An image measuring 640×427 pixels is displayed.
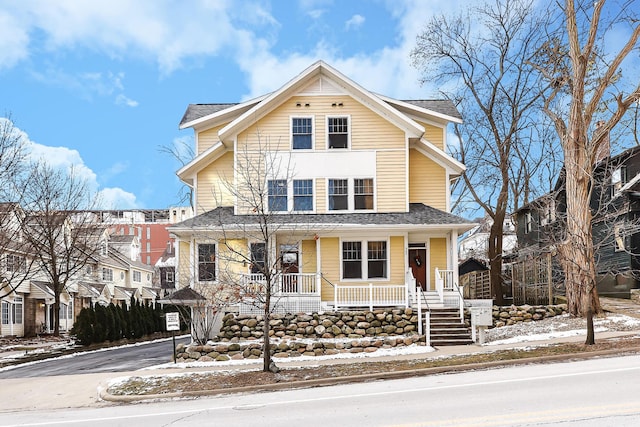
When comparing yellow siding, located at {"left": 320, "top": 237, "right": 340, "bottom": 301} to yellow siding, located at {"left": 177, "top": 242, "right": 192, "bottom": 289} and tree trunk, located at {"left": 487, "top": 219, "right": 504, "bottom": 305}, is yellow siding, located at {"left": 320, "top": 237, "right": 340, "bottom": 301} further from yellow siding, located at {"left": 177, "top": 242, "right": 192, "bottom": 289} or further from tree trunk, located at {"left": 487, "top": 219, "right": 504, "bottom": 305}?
tree trunk, located at {"left": 487, "top": 219, "right": 504, "bottom": 305}

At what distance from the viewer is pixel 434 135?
89.9ft

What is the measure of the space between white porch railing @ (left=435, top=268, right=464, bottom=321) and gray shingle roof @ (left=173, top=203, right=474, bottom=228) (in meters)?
1.91

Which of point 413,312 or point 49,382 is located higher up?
point 413,312

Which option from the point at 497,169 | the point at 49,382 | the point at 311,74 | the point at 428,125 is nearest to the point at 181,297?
the point at 49,382

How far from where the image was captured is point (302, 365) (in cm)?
1631

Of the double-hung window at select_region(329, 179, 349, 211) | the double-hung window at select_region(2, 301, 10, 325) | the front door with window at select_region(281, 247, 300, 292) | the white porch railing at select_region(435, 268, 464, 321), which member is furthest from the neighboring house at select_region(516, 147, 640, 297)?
the double-hung window at select_region(2, 301, 10, 325)

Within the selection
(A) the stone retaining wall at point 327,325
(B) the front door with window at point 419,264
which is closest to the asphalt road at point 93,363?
(A) the stone retaining wall at point 327,325

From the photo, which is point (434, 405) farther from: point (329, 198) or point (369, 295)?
point (329, 198)

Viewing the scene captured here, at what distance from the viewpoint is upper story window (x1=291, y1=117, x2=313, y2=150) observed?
2536cm

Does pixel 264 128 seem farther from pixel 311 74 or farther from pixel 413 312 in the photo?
pixel 413 312

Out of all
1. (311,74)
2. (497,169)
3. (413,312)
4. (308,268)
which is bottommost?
(413,312)

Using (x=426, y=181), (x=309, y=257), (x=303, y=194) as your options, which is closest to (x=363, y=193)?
(x=303, y=194)

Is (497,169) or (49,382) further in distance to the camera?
(497,169)

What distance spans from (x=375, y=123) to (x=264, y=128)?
4316mm
